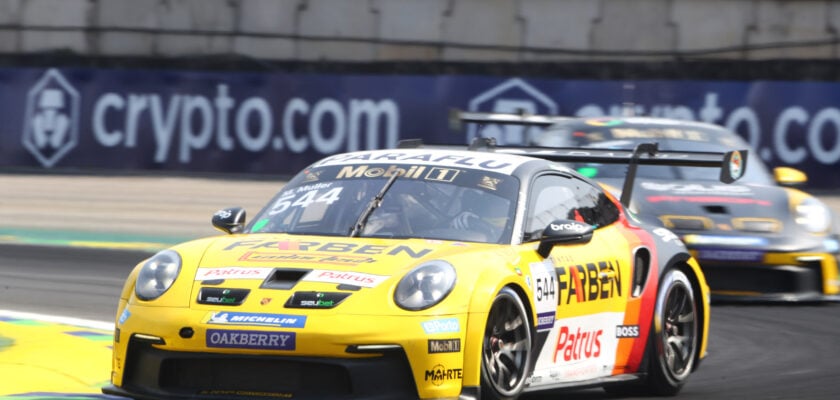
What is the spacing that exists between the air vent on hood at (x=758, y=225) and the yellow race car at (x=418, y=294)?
9.99 feet

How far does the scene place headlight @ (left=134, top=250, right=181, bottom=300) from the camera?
602 centimetres

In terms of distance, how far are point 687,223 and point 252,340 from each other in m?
5.51

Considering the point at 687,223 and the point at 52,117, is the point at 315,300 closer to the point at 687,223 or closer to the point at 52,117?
the point at 687,223

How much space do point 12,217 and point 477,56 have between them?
9.46 m

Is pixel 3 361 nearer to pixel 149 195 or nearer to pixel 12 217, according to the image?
pixel 12 217

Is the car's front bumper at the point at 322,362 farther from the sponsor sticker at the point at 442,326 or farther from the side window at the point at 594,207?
the side window at the point at 594,207

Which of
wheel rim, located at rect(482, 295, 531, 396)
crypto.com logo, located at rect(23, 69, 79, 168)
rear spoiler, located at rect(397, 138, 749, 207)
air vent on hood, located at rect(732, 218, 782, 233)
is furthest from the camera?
crypto.com logo, located at rect(23, 69, 79, 168)

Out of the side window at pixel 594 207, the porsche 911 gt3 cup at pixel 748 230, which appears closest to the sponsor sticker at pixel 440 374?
the side window at pixel 594 207

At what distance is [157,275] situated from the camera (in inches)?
240

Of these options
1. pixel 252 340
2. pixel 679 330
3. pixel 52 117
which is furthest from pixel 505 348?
pixel 52 117

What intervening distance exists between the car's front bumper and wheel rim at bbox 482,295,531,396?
0.72 ft

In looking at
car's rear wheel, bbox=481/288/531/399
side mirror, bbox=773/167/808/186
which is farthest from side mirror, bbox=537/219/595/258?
side mirror, bbox=773/167/808/186

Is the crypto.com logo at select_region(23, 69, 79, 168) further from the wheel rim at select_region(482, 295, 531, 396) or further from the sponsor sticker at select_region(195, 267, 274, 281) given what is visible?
the wheel rim at select_region(482, 295, 531, 396)

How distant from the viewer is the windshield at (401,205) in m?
6.55
